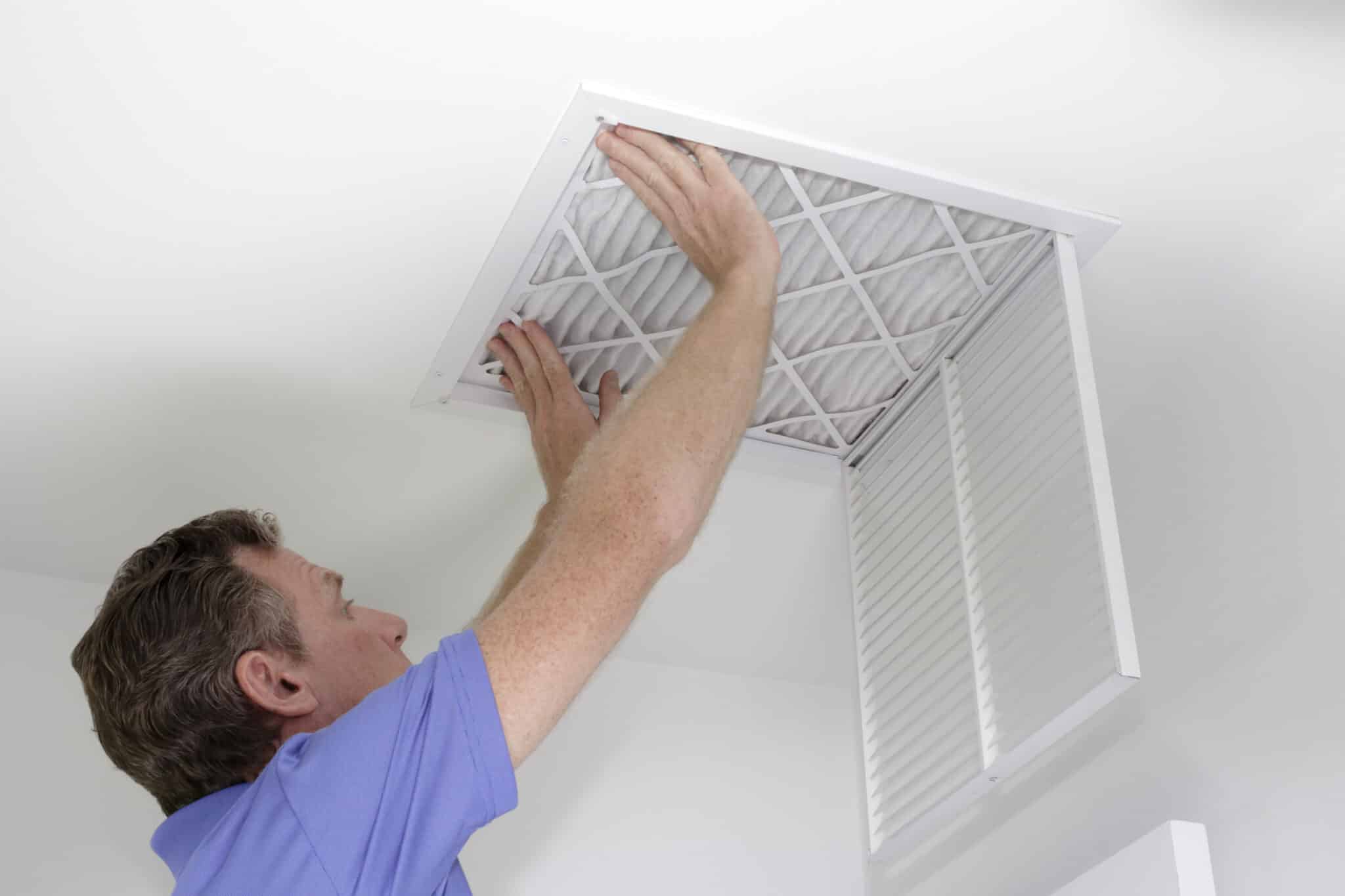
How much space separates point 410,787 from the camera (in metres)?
1.16

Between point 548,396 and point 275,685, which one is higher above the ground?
point 548,396

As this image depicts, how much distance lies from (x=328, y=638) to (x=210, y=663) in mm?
139

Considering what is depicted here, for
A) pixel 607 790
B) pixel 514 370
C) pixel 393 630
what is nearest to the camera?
pixel 393 630

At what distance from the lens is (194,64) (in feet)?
4.84

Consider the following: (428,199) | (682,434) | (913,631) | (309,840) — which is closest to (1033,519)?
(913,631)

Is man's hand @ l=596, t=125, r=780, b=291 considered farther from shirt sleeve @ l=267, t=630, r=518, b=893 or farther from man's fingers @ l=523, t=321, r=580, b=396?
shirt sleeve @ l=267, t=630, r=518, b=893

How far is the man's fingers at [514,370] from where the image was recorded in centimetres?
189

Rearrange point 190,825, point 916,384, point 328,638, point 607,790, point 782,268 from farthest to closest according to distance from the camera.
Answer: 1. point 607,790
2. point 916,384
3. point 782,268
4. point 328,638
5. point 190,825

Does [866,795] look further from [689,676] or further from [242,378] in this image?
[242,378]

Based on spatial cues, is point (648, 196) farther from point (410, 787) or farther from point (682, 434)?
point (410, 787)

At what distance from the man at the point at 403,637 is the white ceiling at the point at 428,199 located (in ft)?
0.56

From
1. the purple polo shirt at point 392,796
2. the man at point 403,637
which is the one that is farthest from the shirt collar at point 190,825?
the purple polo shirt at point 392,796

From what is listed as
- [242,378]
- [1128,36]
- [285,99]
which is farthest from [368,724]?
[1128,36]

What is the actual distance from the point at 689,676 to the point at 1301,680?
118cm
